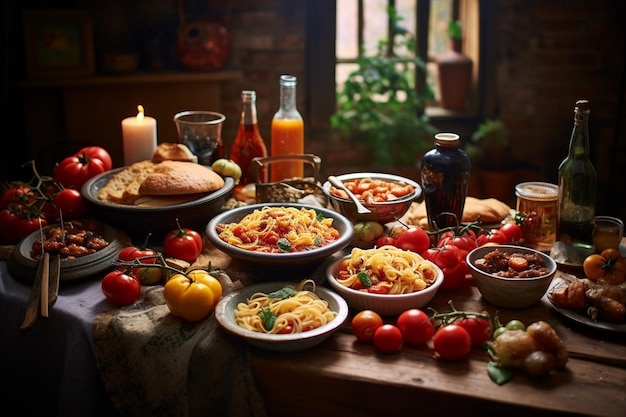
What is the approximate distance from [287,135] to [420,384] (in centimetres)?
152

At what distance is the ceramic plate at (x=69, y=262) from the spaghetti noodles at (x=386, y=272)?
76 centimetres

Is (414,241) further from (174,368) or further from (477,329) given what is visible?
(174,368)

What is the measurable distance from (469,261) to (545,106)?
A: 344 centimetres

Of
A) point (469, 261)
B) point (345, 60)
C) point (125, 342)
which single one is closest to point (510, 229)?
point (469, 261)

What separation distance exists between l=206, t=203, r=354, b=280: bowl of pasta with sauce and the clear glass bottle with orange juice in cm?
58

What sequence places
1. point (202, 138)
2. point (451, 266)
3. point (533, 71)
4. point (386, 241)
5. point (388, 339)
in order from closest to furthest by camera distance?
point (388, 339) → point (451, 266) → point (386, 241) → point (202, 138) → point (533, 71)

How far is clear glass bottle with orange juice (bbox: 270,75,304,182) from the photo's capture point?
302cm

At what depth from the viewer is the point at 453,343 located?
183cm

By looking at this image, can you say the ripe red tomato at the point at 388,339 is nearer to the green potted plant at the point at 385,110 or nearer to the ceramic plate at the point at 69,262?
the ceramic plate at the point at 69,262

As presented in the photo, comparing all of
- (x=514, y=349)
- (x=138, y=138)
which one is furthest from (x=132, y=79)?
(x=514, y=349)

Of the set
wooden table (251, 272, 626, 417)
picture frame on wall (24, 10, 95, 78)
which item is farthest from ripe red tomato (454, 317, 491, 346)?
picture frame on wall (24, 10, 95, 78)

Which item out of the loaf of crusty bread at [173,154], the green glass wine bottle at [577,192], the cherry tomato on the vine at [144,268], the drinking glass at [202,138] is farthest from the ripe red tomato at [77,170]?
the green glass wine bottle at [577,192]

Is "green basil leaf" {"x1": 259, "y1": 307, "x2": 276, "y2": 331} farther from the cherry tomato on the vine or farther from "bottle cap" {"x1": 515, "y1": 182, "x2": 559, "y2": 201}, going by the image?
"bottle cap" {"x1": 515, "y1": 182, "x2": 559, "y2": 201}

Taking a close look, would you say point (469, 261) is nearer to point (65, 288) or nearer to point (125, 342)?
point (125, 342)
